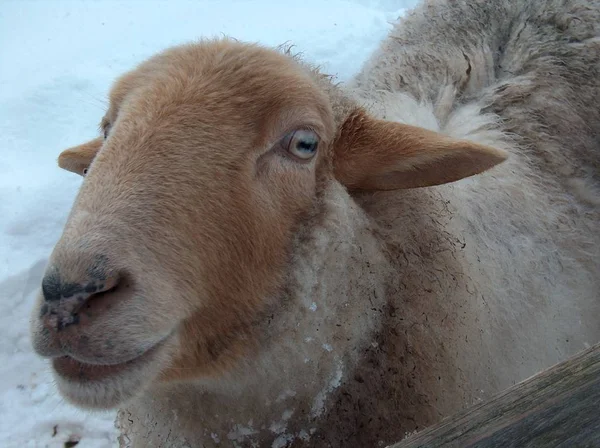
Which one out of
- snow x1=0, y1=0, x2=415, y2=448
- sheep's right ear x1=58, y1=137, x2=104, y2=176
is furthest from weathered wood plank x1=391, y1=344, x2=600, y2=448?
snow x1=0, y1=0, x2=415, y2=448

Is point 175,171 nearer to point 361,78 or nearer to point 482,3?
point 361,78

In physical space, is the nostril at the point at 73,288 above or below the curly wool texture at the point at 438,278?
above

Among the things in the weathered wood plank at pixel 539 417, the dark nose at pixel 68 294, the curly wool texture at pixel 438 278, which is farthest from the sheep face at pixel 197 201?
the weathered wood plank at pixel 539 417

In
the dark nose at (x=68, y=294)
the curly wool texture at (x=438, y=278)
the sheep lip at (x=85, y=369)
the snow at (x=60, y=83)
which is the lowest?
the snow at (x=60, y=83)

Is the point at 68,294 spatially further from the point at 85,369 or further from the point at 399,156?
the point at 399,156

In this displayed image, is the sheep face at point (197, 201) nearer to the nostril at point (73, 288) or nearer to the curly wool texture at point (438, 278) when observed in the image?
the nostril at point (73, 288)

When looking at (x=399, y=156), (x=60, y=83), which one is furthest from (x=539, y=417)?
(x=60, y=83)

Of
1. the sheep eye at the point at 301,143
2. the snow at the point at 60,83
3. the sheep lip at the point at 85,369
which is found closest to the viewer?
the sheep lip at the point at 85,369
